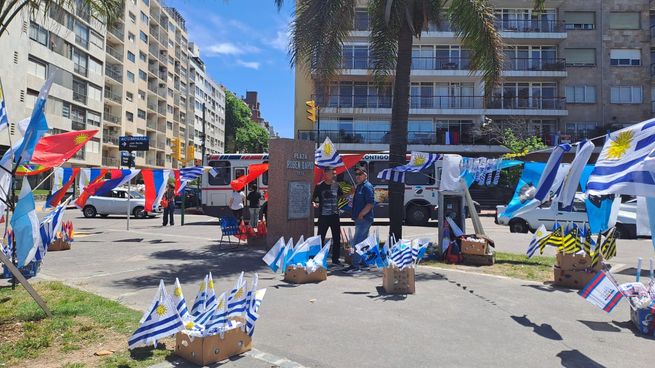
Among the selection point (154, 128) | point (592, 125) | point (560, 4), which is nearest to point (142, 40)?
point (154, 128)

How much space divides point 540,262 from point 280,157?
21.0ft

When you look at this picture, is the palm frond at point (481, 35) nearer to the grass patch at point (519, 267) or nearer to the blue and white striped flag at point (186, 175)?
the grass patch at point (519, 267)

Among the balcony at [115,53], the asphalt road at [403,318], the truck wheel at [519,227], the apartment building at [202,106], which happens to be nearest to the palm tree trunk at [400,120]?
the asphalt road at [403,318]

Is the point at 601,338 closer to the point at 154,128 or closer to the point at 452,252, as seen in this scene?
the point at 452,252

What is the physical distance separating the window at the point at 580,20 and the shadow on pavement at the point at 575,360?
1613 inches

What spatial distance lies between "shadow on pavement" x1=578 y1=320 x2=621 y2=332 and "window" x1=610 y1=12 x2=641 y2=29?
40467mm

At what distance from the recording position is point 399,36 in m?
12.0

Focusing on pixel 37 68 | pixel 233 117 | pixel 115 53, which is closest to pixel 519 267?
pixel 37 68

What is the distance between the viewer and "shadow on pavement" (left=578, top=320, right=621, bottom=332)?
18.2 feet

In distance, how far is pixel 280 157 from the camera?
10961 mm

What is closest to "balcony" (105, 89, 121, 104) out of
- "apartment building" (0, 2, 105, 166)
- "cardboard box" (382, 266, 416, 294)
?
"apartment building" (0, 2, 105, 166)

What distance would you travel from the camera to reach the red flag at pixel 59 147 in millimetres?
7281

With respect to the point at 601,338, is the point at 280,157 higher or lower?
higher

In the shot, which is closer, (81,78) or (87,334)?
(87,334)
